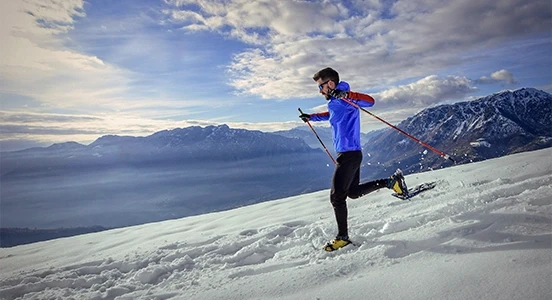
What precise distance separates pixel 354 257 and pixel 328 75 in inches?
115

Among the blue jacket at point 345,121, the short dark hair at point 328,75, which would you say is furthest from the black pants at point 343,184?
the short dark hair at point 328,75

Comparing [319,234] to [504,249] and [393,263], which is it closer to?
[393,263]

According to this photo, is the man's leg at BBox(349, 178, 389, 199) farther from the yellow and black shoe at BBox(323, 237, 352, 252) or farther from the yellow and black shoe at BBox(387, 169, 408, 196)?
the yellow and black shoe at BBox(323, 237, 352, 252)

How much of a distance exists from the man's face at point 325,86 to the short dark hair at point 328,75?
0.16 feet

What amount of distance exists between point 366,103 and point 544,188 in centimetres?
314

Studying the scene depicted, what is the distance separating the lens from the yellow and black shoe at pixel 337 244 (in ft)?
14.2

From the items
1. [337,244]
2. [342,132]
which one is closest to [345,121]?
[342,132]

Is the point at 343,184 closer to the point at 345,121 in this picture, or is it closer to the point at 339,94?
the point at 345,121

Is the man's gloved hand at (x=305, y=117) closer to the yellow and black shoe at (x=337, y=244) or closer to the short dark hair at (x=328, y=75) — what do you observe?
the short dark hair at (x=328, y=75)

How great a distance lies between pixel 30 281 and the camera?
4547 millimetres

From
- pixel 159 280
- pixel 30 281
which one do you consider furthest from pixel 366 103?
pixel 30 281

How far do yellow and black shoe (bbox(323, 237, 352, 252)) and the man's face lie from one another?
232 centimetres

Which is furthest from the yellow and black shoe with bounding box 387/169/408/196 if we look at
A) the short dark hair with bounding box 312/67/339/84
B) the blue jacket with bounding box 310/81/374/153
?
the short dark hair with bounding box 312/67/339/84

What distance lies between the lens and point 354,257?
3.72 meters
